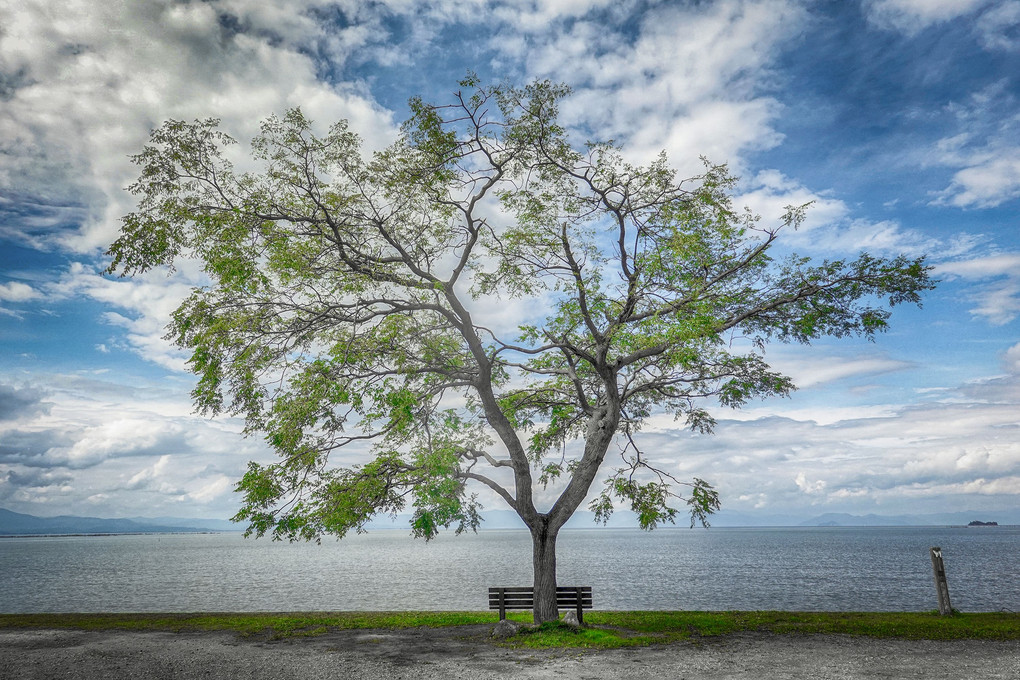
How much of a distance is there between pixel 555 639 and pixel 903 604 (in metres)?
32.9

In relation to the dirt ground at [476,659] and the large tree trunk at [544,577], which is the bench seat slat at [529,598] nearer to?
the large tree trunk at [544,577]

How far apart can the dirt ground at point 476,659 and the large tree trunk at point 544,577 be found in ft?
6.11

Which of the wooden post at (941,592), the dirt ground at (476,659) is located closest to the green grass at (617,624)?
the wooden post at (941,592)

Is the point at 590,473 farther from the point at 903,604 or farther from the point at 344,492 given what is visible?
the point at 903,604

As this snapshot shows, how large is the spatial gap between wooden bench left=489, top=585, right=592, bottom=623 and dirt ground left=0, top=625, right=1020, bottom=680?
7.12ft

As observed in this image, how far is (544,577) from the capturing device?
704 inches

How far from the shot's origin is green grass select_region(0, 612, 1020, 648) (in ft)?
51.8

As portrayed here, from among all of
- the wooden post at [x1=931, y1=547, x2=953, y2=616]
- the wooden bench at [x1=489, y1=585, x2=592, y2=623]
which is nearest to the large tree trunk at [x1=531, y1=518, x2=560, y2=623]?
the wooden bench at [x1=489, y1=585, x2=592, y2=623]

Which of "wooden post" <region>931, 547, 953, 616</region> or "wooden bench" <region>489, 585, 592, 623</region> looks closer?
"wooden bench" <region>489, 585, 592, 623</region>

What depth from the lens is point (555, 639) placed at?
15.8 meters

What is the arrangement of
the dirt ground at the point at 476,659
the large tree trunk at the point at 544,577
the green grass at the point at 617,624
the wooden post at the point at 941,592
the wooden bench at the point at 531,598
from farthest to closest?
the wooden post at the point at 941,592 < the wooden bench at the point at 531,598 < the large tree trunk at the point at 544,577 < the green grass at the point at 617,624 < the dirt ground at the point at 476,659

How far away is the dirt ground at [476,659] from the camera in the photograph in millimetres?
12000

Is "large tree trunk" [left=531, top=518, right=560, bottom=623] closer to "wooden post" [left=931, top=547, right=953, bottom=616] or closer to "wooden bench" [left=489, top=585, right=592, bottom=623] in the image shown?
"wooden bench" [left=489, top=585, right=592, bottom=623]

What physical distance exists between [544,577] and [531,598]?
2.82 metres
